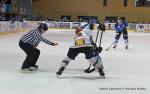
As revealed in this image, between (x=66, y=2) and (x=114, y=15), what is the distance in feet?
16.6

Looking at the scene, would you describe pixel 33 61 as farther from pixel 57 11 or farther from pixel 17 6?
pixel 57 11

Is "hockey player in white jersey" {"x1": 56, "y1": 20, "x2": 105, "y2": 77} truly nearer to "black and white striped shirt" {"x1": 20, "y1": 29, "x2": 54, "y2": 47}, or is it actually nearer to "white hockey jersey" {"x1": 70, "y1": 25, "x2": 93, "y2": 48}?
"white hockey jersey" {"x1": 70, "y1": 25, "x2": 93, "y2": 48}

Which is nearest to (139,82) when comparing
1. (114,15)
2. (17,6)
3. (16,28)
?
(16,28)

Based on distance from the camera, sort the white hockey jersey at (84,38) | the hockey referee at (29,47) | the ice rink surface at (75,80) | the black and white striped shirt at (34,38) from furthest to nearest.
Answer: the hockey referee at (29,47), the black and white striped shirt at (34,38), the white hockey jersey at (84,38), the ice rink surface at (75,80)

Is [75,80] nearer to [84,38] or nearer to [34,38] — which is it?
[84,38]

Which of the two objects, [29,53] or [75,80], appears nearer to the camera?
[75,80]

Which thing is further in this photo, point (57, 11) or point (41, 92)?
point (57, 11)

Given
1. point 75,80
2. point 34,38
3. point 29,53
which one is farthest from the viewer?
point 29,53

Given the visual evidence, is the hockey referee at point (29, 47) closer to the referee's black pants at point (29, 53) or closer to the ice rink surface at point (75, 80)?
the referee's black pants at point (29, 53)

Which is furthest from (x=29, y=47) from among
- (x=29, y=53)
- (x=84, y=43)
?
(x=84, y=43)

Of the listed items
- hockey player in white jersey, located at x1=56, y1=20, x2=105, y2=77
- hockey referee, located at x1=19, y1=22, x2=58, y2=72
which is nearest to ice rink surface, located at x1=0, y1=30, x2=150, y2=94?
hockey referee, located at x1=19, y1=22, x2=58, y2=72

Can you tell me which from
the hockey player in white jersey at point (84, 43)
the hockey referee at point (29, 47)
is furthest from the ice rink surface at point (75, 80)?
the hockey player in white jersey at point (84, 43)

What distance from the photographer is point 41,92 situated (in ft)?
18.7

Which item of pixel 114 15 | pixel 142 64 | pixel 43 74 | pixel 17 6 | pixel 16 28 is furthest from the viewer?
pixel 114 15
